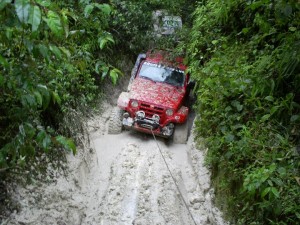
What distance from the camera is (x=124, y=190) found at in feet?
18.3

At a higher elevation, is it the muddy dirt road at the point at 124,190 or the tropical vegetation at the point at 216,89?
the tropical vegetation at the point at 216,89

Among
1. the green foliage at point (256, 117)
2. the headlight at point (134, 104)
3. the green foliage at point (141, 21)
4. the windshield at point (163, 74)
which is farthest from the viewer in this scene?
the green foliage at point (141, 21)

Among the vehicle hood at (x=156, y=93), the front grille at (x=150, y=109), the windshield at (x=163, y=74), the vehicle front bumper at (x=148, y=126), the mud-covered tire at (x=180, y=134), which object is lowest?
the mud-covered tire at (x=180, y=134)

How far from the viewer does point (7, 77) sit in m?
2.76

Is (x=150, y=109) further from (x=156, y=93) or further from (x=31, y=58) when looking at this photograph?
(x=31, y=58)

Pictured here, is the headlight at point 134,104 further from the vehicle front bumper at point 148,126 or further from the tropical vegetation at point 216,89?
the tropical vegetation at point 216,89

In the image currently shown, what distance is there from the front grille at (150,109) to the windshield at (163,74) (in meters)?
0.94

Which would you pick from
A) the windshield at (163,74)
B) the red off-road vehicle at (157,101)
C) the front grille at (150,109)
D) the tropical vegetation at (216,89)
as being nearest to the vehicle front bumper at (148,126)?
the red off-road vehicle at (157,101)

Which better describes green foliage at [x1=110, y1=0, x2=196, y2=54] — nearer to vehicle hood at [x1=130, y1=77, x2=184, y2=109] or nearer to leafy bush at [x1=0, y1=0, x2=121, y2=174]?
vehicle hood at [x1=130, y1=77, x2=184, y2=109]

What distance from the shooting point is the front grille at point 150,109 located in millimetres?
7273

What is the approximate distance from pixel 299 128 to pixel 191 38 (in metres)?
4.34

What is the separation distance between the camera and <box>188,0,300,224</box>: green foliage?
3.92 meters

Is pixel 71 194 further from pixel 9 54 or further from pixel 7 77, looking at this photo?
pixel 7 77

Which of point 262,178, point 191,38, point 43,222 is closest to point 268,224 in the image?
point 262,178
